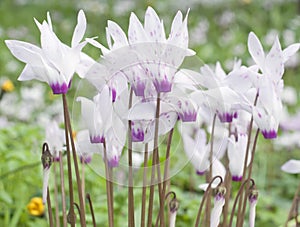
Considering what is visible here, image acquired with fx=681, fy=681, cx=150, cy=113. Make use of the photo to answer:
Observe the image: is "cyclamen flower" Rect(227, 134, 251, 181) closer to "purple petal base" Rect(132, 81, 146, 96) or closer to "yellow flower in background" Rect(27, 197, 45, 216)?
"purple petal base" Rect(132, 81, 146, 96)

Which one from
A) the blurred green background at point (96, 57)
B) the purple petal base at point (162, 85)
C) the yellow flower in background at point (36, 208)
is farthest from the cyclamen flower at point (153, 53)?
the yellow flower in background at point (36, 208)

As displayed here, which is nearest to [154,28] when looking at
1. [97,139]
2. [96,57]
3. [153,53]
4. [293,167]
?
[153,53]

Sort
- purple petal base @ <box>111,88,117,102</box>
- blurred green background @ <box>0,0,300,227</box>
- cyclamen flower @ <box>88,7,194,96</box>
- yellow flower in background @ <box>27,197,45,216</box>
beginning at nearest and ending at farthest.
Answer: cyclamen flower @ <box>88,7,194,96</box>, purple petal base @ <box>111,88,117,102</box>, yellow flower in background @ <box>27,197,45,216</box>, blurred green background @ <box>0,0,300,227</box>

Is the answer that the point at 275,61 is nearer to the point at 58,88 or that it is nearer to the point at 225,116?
the point at 225,116

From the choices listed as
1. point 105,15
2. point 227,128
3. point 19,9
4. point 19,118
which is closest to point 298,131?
point 19,118

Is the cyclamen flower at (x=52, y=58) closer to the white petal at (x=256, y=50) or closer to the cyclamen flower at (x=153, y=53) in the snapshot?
the cyclamen flower at (x=153, y=53)

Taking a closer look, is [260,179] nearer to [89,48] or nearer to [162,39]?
[162,39]

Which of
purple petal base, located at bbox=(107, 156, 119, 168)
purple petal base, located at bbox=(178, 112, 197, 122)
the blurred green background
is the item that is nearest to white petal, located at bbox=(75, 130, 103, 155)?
purple petal base, located at bbox=(107, 156, 119, 168)

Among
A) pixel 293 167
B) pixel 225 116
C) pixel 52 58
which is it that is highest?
pixel 52 58
